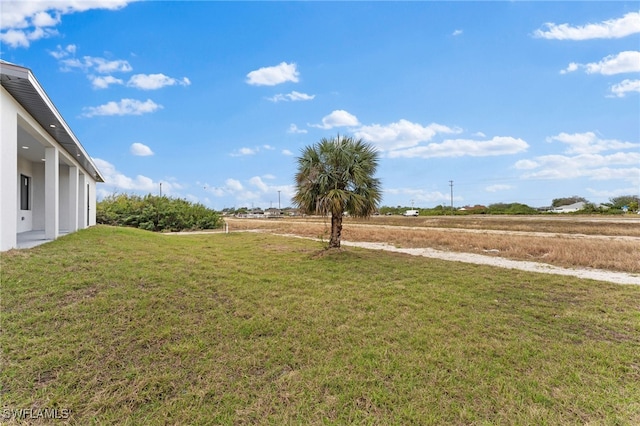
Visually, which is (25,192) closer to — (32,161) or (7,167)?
(32,161)

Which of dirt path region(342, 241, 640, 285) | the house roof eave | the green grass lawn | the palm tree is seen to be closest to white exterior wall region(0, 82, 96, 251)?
the house roof eave

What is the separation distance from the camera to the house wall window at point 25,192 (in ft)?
38.4

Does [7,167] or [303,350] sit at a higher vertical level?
[7,167]

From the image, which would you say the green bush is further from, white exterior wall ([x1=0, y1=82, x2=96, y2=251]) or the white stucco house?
the white stucco house

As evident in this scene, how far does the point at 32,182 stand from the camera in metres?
12.8

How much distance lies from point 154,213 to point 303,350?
23.8 metres

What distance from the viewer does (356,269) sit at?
7.97 m

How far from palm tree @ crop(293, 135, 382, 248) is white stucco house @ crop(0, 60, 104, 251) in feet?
21.9

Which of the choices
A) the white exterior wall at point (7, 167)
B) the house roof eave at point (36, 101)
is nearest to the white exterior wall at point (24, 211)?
the house roof eave at point (36, 101)

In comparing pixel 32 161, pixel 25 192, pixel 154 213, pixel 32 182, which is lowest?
pixel 154 213

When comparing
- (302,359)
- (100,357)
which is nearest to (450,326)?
(302,359)

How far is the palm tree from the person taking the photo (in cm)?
959

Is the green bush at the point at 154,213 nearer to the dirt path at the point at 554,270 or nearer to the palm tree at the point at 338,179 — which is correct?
the palm tree at the point at 338,179

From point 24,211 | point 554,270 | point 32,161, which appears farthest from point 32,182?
point 554,270
